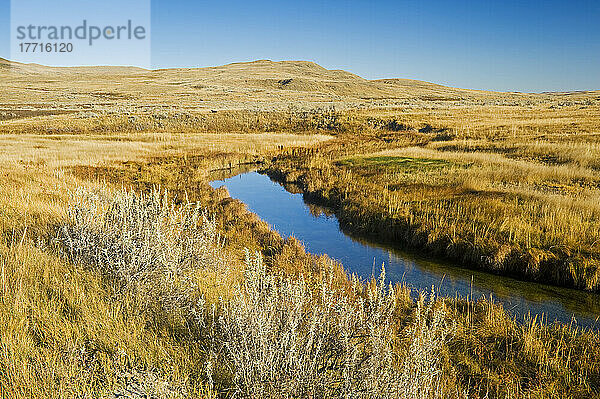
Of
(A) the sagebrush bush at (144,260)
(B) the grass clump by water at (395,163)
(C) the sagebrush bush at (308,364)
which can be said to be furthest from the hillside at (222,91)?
(C) the sagebrush bush at (308,364)

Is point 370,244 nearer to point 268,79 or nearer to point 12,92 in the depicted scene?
point 12,92

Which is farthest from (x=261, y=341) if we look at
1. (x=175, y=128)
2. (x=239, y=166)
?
(x=175, y=128)

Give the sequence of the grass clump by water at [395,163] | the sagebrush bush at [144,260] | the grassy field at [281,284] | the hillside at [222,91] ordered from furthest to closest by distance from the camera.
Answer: the hillside at [222,91]
the grass clump by water at [395,163]
the sagebrush bush at [144,260]
the grassy field at [281,284]

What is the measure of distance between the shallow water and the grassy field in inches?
17.9

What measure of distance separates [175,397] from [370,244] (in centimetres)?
774

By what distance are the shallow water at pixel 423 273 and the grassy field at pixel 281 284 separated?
17.9 inches

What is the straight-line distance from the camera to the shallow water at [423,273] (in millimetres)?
6453

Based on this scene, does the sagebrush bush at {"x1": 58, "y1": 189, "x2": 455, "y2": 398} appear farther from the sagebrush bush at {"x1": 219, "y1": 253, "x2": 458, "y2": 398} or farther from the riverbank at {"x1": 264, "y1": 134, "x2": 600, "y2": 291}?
the riverbank at {"x1": 264, "y1": 134, "x2": 600, "y2": 291}

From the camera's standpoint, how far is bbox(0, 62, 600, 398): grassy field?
3.07m

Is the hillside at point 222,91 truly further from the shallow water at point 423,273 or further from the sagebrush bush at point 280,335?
the sagebrush bush at point 280,335

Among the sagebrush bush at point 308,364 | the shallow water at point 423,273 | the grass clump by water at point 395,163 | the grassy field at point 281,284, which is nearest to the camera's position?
the sagebrush bush at point 308,364

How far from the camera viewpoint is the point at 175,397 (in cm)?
278

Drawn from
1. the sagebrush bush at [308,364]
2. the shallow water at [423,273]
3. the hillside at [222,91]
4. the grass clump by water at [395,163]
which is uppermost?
the hillside at [222,91]

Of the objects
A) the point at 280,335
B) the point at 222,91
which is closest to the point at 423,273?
the point at 280,335
